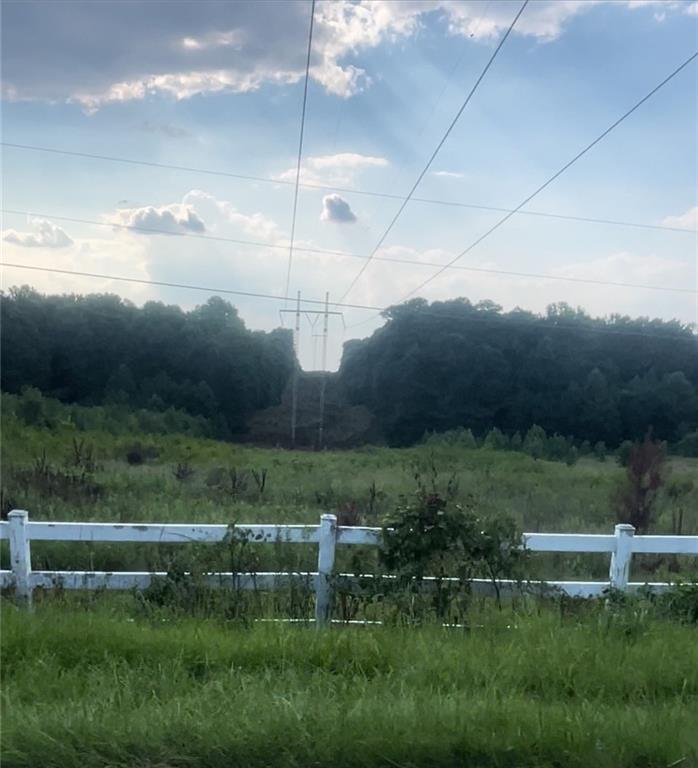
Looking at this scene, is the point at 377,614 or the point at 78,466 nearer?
the point at 377,614

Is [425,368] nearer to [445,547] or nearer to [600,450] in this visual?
[600,450]

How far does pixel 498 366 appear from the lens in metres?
48.2

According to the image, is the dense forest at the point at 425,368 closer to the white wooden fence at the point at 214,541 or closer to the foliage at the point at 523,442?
the foliage at the point at 523,442

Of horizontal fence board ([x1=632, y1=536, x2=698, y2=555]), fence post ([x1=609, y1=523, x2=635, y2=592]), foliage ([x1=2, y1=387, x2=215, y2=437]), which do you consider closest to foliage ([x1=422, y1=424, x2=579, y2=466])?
foliage ([x1=2, y1=387, x2=215, y2=437])

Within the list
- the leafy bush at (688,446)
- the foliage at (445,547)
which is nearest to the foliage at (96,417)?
the foliage at (445,547)

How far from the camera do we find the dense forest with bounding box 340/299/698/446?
1807 inches

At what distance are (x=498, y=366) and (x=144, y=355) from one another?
20.2 m

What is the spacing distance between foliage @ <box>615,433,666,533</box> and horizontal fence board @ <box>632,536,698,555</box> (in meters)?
9.76

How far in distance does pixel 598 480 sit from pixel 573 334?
22.1 metres

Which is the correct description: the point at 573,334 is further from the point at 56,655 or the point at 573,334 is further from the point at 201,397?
the point at 56,655

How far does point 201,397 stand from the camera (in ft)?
123

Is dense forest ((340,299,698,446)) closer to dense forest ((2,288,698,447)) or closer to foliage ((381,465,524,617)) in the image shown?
dense forest ((2,288,698,447))

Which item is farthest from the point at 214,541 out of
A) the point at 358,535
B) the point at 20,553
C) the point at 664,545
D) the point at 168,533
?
the point at 664,545

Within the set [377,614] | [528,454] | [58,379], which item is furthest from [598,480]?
[377,614]
